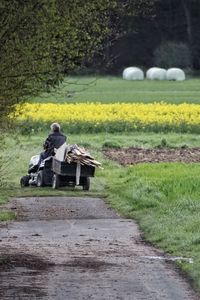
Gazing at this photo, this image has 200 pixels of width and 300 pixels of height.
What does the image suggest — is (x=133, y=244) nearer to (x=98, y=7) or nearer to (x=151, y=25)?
(x=98, y=7)

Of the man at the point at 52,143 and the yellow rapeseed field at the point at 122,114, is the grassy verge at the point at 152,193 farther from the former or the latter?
the yellow rapeseed field at the point at 122,114

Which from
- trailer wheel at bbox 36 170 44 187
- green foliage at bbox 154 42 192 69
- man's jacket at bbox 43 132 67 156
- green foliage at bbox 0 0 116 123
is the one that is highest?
green foliage at bbox 154 42 192 69

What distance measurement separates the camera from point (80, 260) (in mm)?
13312

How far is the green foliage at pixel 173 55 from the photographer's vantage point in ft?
298

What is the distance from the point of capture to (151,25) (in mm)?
94625

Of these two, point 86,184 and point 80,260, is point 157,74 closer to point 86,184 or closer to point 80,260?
point 86,184

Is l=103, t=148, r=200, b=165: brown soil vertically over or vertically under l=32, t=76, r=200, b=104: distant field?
under

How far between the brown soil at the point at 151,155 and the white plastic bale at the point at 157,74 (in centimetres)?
5161

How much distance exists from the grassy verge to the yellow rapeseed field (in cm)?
659

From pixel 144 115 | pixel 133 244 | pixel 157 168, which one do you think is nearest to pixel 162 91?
pixel 144 115

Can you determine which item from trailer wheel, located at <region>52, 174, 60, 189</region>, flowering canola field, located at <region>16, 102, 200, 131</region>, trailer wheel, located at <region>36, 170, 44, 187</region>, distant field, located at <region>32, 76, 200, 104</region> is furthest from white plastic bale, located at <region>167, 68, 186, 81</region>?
trailer wheel, located at <region>52, 174, 60, 189</region>

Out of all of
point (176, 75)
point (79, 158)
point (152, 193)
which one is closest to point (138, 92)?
point (176, 75)

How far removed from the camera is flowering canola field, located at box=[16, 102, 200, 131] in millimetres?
38531

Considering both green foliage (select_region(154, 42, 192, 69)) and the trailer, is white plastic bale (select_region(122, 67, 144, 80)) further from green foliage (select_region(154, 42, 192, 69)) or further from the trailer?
the trailer
